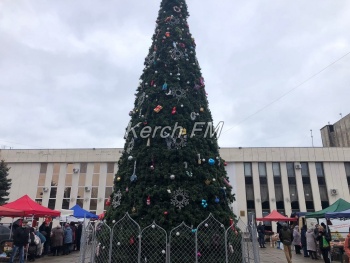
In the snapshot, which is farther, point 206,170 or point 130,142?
point 130,142

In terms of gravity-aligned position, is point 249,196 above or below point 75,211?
above

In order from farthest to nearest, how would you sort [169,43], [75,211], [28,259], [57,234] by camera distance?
[75,211] → [57,234] → [28,259] → [169,43]

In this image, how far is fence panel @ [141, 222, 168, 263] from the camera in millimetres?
5559

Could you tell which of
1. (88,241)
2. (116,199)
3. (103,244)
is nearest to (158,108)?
(116,199)

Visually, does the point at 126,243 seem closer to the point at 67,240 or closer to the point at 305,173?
the point at 67,240

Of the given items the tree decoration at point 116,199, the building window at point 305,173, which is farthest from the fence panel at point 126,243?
the building window at point 305,173

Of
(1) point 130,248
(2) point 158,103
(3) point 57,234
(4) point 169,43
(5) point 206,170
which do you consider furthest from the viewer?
(3) point 57,234

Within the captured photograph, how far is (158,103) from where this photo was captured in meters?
7.08

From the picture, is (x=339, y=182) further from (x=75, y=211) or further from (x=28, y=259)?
(x=28, y=259)

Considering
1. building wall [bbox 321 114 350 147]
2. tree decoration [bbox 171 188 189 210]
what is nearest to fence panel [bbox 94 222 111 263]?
tree decoration [bbox 171 188 189 210]

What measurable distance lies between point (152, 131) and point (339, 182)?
34.5 meters

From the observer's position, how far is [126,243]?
5.71m

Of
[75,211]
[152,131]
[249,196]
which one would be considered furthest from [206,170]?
[249,196]

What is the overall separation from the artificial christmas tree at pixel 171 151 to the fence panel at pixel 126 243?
0.19 m
